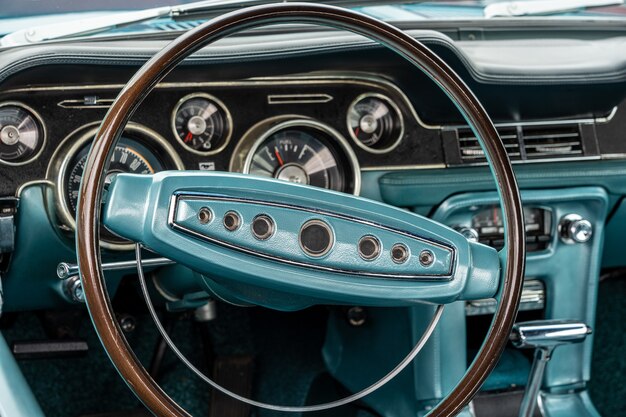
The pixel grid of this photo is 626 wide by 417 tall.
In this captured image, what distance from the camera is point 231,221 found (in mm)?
1250

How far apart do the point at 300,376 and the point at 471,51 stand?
1050 mm

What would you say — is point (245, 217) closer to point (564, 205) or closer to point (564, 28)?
point (564, 205)

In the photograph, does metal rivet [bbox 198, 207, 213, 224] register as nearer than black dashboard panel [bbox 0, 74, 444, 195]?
Yes

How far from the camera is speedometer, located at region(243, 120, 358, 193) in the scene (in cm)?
196

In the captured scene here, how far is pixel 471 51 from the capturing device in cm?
205

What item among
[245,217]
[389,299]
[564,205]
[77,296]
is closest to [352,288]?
[389,299]

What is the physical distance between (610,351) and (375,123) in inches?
45.1

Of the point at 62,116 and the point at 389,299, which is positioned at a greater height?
the point at 62,116

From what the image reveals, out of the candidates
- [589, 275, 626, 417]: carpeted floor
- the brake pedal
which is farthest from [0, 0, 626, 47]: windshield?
[589, 275, 626, 417]: carpeted floor

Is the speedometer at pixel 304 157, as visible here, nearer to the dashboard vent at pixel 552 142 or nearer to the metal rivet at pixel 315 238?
the dashboard vent at pixel 552 142

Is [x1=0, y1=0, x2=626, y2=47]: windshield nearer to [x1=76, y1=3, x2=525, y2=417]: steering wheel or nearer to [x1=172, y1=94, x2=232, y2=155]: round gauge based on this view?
[x1=172, y1=94, x2=232, y2=155]: round gauge

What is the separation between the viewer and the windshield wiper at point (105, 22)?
1856 millimetres

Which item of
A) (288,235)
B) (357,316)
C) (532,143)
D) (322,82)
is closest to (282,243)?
(288,235)

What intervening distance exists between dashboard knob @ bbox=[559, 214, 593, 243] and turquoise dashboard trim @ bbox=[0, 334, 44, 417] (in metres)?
1.21
